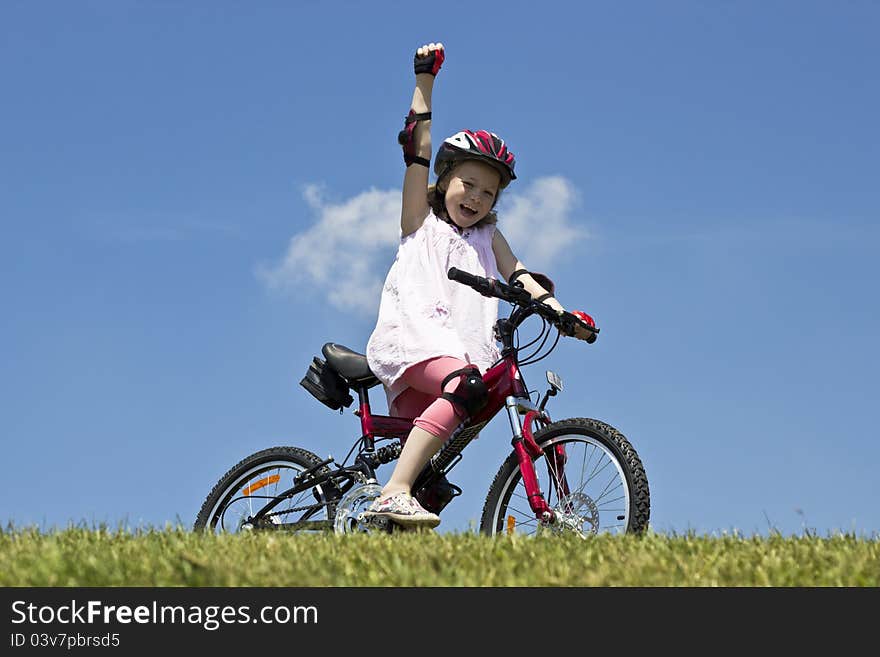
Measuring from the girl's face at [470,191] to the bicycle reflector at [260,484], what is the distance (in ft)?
8.04

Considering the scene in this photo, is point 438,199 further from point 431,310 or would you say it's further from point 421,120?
point 431,310

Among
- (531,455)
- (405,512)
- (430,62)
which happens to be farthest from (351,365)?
(430,62)

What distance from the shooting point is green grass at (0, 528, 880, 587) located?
458cm

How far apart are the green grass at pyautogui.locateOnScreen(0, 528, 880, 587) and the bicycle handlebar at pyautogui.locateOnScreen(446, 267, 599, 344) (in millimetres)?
1516

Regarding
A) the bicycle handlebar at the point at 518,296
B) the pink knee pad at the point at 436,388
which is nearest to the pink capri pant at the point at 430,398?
the pink knee pad at the point at 436,388

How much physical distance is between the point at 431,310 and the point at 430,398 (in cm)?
69

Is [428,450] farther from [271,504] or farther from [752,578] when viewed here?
[752,578]

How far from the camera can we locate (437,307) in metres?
7.13

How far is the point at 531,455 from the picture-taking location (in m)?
6.66

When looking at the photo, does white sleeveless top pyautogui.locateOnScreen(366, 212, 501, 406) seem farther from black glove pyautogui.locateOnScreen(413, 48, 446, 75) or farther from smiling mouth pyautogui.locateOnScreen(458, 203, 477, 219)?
black glove pyautogui.locateOnScreen(413, 48, 446, 75)

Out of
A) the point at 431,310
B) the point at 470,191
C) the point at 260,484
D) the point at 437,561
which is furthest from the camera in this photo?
the point at 260,484
